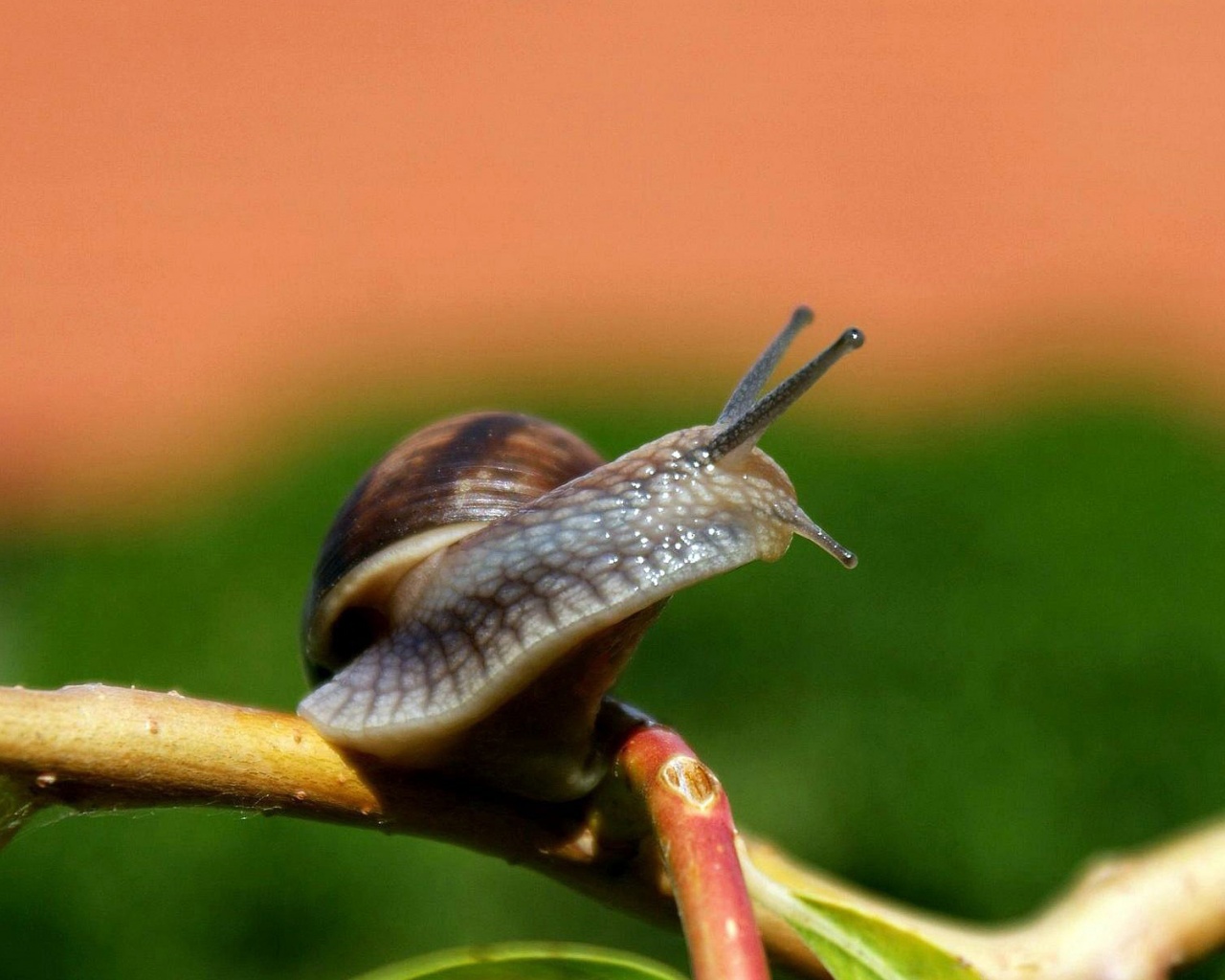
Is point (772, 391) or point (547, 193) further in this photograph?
point (547, 193)

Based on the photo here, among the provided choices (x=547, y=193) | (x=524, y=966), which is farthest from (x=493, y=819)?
(x=547, y=193)

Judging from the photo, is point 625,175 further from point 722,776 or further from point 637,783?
point 637,783

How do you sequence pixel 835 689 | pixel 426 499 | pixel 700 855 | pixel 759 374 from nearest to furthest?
pixel 700 855 → pixel 426 499 → pixel 759 374 → pixel 835 689

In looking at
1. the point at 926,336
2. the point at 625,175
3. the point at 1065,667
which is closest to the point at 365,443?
the point at 1065,667

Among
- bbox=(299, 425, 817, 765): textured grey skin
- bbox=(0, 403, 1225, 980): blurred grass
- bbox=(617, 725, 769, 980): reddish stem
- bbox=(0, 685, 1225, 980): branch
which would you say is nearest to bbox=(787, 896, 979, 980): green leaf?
bbox=(0, 685, 1225, 980): branch

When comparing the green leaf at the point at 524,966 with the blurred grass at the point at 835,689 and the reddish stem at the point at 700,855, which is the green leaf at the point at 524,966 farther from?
the blurred grass at the point at 835,689

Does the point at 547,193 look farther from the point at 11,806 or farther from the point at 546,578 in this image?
the point at 11,806

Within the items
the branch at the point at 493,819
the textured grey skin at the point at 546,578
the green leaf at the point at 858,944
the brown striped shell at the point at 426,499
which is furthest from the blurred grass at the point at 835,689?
the green leaf at the point at 858,944

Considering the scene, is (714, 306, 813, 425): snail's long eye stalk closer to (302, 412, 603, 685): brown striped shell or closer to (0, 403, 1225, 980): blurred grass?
(302, 412, 603, 685): brown striped shell
